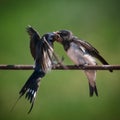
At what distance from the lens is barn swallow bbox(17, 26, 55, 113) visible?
2121mm

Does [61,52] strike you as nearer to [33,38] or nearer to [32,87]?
[33,38]

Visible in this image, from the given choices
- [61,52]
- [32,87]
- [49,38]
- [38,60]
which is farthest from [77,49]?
[61,52]

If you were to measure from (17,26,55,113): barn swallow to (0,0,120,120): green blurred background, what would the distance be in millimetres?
2154

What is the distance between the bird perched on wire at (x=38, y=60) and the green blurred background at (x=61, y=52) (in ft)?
Result: 7.07

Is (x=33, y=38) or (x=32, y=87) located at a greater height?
(x=33, y=38)

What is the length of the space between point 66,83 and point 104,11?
0.76 metres

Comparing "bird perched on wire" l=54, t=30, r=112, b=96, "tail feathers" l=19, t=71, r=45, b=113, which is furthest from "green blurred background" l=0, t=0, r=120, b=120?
"tail feathers" l=19, t=71, r=45, b=113

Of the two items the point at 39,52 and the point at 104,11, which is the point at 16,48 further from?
the point at 39,52

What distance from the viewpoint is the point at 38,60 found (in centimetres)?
231

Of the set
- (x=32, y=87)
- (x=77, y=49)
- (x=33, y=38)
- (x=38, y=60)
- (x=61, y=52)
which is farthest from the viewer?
(x=61, y=52)

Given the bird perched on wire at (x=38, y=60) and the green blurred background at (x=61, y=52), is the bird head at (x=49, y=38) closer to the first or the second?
the bird perched on wire at (x=38, y=60)

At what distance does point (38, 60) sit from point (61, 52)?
7.45ft

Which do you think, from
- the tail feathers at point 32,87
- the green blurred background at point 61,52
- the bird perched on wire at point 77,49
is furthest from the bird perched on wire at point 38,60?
the green blurred background at point 61,52

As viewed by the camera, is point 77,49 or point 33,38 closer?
point 33,38
